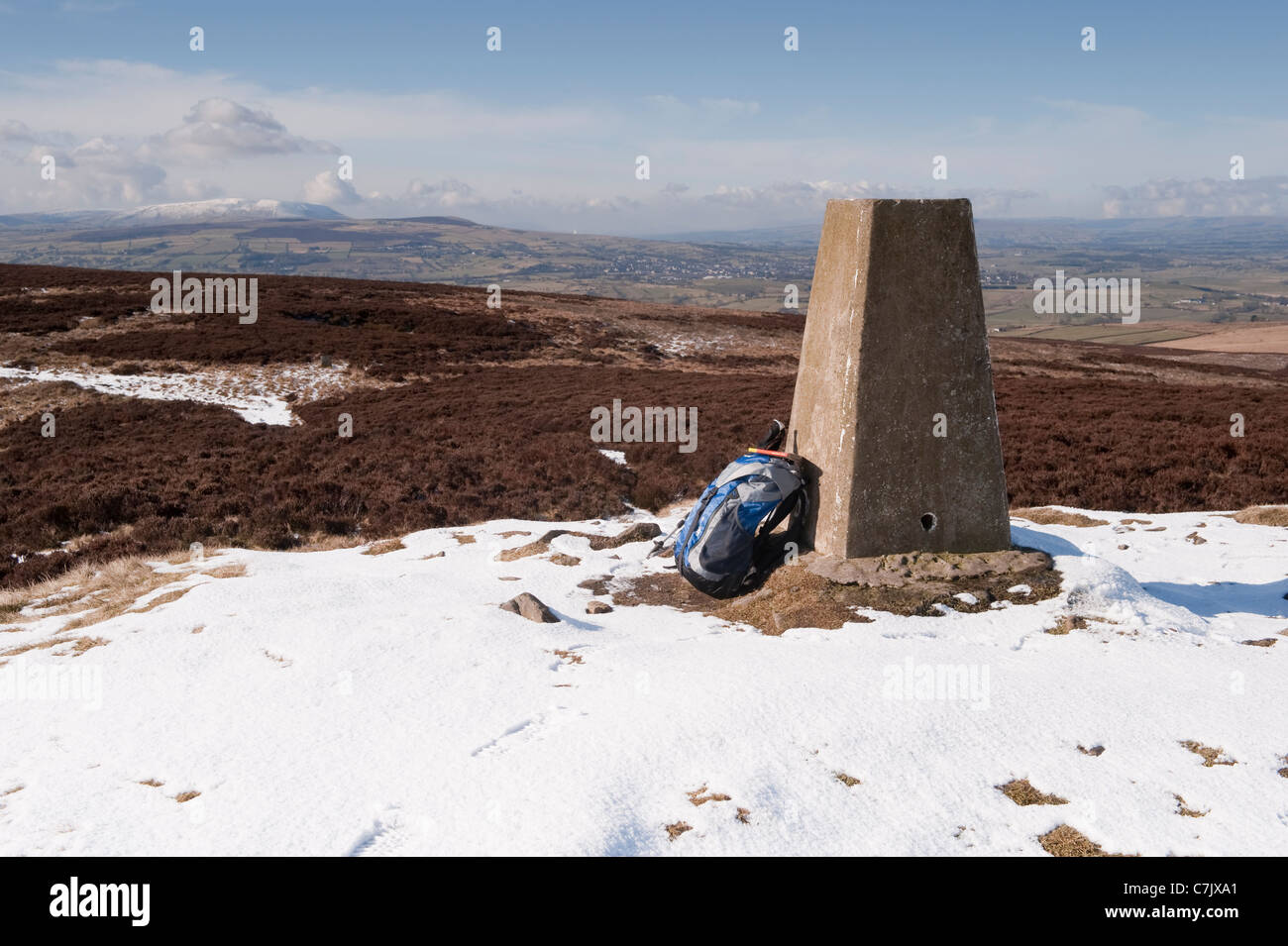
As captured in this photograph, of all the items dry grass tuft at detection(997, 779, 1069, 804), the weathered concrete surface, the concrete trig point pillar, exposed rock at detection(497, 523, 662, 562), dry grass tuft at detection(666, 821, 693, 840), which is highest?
the concrete trig point pillar

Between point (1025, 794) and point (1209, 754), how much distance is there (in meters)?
1.29

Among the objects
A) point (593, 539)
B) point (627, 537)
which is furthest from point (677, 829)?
point (627, 537)

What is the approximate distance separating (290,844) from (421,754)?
3.03 feet

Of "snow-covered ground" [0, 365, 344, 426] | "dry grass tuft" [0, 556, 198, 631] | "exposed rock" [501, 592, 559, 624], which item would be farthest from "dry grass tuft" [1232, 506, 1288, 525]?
"snow-covered ground" [0, 365, 344, 426]

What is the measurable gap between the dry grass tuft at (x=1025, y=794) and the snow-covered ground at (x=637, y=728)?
2.3 inches

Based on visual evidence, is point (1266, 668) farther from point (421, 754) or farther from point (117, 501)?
point (117, 501)

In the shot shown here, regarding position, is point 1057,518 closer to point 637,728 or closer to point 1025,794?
point 1025,794

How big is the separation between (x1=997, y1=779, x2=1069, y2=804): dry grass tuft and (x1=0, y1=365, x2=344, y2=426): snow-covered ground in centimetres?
2233

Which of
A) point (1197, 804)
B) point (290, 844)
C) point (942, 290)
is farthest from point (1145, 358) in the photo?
point (290, 844)

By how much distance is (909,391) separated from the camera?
716 centimetres

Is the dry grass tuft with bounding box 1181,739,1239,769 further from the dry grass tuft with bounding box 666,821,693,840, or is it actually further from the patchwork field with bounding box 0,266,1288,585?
the patchwork field with bounding box 0,266,1288,585

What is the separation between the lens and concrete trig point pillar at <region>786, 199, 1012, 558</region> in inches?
279

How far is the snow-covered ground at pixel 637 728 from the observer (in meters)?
3.70

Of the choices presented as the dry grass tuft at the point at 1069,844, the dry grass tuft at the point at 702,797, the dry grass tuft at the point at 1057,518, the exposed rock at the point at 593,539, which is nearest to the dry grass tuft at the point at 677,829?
the dry grass tuft at the point at 702,797
